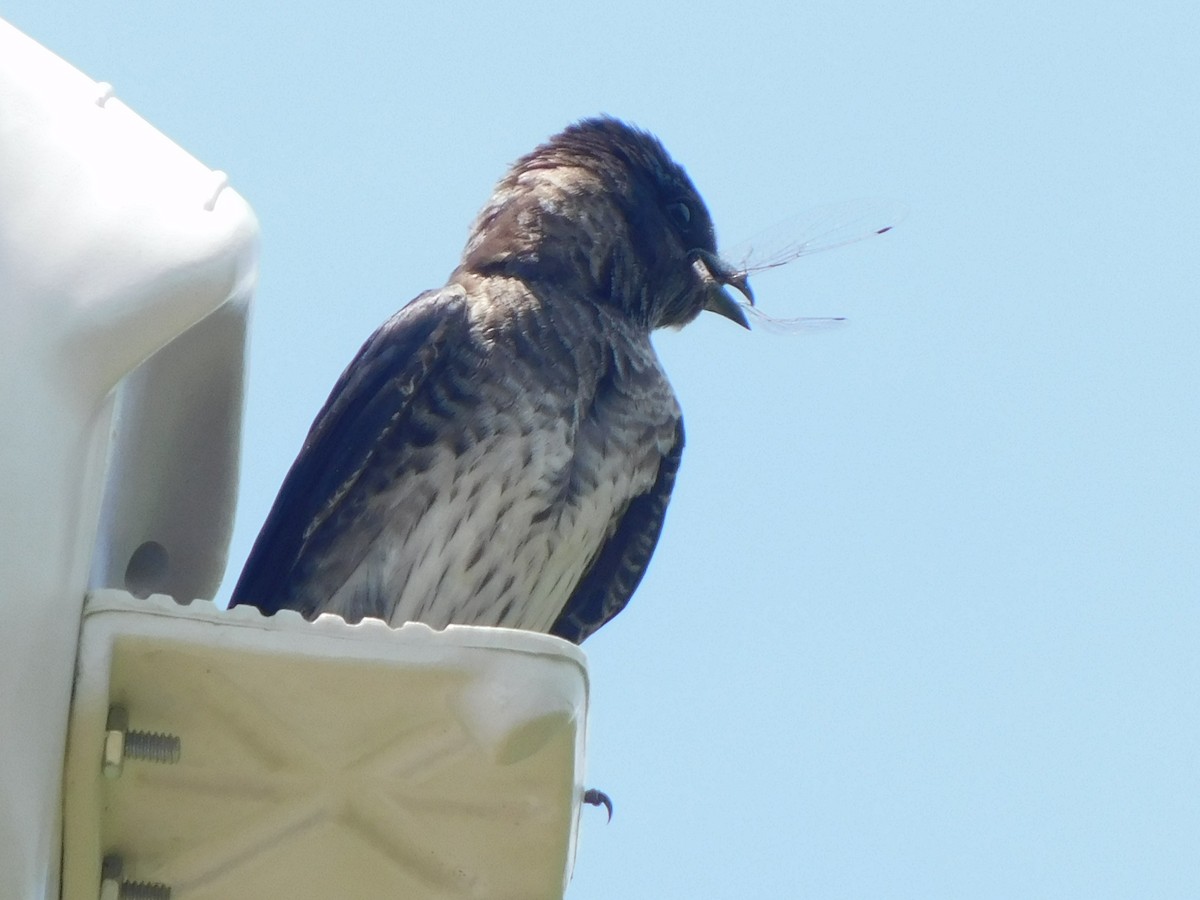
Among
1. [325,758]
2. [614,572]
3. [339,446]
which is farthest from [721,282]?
[325,758]

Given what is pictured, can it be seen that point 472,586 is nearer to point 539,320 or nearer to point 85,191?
point 539,320

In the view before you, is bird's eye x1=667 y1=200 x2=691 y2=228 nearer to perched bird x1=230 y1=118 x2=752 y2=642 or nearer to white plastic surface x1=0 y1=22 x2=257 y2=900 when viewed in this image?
perched bird x1=230 y1=118 x2=752 y2=642

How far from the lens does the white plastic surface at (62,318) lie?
2363mm

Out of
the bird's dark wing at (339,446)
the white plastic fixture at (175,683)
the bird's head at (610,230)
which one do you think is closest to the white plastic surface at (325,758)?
the white plastic fixture at (175,683)

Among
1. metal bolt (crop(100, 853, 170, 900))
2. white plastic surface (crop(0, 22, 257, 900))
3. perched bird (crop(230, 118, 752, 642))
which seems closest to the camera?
white plastic surface (crop(0, 22, 257, 900))

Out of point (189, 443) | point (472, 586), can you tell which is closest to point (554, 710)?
point (189, 443)

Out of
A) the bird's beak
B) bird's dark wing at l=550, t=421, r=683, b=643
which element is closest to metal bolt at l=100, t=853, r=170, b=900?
bird's dark wing at l=550, t=421, r=683, b=643

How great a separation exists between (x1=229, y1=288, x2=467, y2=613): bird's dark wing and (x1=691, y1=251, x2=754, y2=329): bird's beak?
971 millimetres

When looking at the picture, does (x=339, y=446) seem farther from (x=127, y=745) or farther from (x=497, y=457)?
(x=127, y=745)

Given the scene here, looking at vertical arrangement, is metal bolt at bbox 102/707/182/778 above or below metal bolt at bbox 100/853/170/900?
above

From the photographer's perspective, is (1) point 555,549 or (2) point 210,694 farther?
(1) point 555,549

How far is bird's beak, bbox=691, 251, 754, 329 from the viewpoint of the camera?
4805mm

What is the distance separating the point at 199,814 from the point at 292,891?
0.55ft

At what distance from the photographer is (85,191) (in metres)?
2.57
